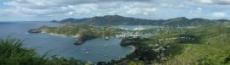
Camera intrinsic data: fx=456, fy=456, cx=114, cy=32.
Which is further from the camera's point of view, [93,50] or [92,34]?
[92,34]

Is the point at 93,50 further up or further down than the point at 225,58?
further down

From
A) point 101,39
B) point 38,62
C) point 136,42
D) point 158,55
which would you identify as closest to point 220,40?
point 136,42

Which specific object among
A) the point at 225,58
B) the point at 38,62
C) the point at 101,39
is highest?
the point at 38,62

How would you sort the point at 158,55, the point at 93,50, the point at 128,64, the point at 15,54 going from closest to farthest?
the point at 15,54 < the point at 128,64 < the point at 158,55 < the point at 93,50

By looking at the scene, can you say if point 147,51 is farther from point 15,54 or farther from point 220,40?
point 15,54

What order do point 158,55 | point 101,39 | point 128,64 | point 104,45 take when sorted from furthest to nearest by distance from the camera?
point 101,39, point 104,45, point 158,55, point 128,64

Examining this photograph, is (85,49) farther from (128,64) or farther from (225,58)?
(225,58)

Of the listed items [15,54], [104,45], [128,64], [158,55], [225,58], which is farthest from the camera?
[104,45]

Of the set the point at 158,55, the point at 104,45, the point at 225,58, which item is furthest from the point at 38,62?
the point at 104,45

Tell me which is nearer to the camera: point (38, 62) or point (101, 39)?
point (38, 62)
